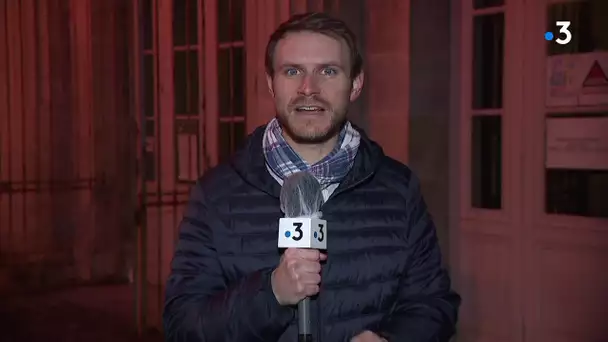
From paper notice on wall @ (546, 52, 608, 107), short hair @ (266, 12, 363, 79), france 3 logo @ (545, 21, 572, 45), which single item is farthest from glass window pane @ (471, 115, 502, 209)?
short hair @ (266, 12, 363, 79)

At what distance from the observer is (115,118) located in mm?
3834

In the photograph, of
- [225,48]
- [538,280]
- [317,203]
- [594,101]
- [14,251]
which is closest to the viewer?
[317,203]

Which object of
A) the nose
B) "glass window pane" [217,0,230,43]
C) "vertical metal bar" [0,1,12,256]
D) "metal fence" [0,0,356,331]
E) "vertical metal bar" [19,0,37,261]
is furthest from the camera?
"glass window pane" [217,0,230,43]

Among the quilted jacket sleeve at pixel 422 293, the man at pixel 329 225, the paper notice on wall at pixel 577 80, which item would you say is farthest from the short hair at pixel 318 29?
the paper notice on wall at pixel 577 80

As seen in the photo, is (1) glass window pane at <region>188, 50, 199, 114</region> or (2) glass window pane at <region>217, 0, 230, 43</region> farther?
(1) glass window pane at <region>188, 50, 199, 114</region>

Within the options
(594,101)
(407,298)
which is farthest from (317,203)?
(594,101)

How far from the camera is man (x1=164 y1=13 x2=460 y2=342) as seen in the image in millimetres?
1556

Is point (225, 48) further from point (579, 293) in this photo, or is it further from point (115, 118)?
point (579, 293)

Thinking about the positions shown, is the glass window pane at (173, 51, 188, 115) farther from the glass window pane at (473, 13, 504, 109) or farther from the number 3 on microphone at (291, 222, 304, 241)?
the number 3 on microphone at (291, 222, 304, 241)

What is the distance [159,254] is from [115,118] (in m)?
0.72

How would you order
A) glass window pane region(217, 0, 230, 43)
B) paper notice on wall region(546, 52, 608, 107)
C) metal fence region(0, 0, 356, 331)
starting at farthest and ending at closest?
glass window pane region(217, 0, 230, 43) → metal fence region(0, 0, 356, 331) → paper notice on wall region(546, 52, 608, 107)

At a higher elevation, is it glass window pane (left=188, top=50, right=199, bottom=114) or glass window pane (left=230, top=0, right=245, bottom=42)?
glass window pane (left=230, top=0, right=245, bottom=42)

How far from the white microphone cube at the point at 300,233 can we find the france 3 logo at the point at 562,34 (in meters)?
1.69

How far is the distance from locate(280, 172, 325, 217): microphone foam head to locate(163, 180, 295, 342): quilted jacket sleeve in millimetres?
178
